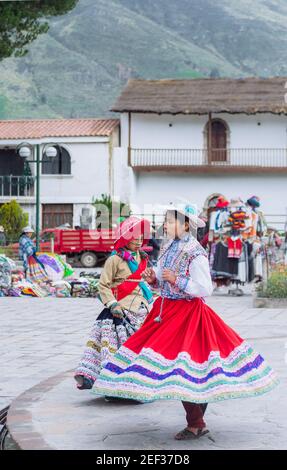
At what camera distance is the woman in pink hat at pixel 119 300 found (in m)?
7.21

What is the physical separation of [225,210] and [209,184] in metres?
28.5

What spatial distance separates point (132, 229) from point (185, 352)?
1787mm

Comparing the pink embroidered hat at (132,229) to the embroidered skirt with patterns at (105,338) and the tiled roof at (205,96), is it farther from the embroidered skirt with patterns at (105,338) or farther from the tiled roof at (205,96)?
the tiled roof at (205,96)

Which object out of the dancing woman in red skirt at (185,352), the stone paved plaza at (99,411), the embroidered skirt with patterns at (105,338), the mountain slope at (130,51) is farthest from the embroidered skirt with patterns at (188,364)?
the mountain slope at (130,51)

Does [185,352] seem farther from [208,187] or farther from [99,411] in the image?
[208,187]

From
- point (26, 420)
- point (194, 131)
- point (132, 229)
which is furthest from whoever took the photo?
point (194, 131)

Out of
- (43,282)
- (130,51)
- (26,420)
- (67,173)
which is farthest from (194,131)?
(130,51)

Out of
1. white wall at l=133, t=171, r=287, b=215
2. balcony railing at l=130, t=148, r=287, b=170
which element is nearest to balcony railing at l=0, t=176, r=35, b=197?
balcony railing at l=130, t=148, r=287, b=170

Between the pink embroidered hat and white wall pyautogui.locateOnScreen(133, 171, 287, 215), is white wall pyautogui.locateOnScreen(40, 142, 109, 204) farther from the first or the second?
the pink embroidered hat

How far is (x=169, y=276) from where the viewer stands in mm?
5953

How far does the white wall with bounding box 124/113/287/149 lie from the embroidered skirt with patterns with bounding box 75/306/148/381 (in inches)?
1501

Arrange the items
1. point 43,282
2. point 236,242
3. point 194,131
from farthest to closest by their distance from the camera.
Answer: point 194,131
point 43,282
point 236,242

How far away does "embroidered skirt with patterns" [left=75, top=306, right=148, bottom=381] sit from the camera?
721cm

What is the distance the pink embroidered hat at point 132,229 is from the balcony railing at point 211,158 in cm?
3774
